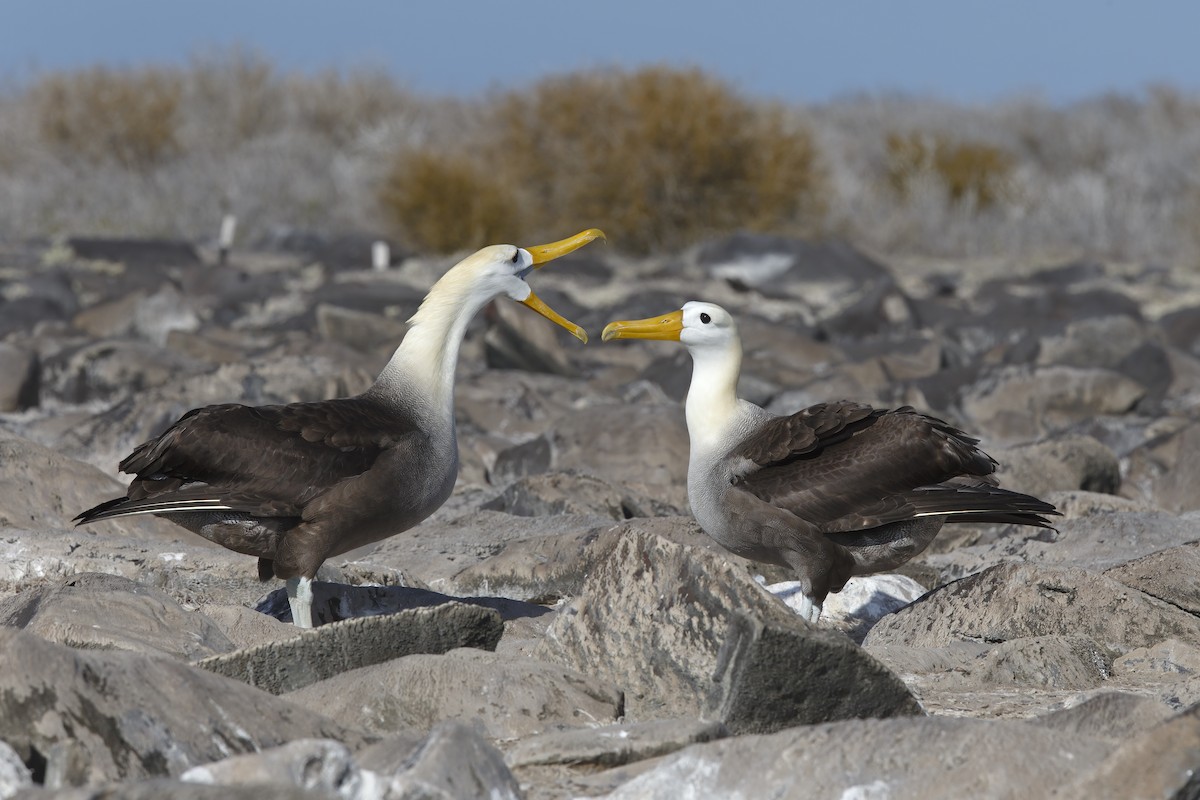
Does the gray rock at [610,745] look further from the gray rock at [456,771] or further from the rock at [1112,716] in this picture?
the rock at [1112,716]

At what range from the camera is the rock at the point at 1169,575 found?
5770mm

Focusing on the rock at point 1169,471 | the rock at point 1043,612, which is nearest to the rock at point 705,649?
the rock at point 1043,612

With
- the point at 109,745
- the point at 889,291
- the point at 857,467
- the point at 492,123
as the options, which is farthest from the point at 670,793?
the point at 492,123

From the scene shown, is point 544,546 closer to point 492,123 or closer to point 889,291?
point 889,291

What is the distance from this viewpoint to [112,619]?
16.1ft

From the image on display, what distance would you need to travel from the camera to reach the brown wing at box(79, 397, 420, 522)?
5.58 m

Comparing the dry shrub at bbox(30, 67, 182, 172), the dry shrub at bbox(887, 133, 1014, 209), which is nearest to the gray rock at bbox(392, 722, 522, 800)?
the dry shrub at bbox(887, 133, 1014, 209)

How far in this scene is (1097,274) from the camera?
20.9 meters

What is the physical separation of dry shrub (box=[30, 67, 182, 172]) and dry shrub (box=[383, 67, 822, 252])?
29.3 feet

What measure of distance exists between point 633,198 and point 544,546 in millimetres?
17210

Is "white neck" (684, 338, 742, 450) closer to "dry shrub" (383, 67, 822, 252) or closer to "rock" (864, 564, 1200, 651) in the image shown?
"rock" (864, 564, 1200, 651)

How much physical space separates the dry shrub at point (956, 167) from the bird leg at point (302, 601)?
22.6 meters

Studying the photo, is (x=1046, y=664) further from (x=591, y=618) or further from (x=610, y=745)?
(x=610, y=745)

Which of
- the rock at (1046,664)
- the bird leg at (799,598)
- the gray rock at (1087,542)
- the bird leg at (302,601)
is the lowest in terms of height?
the gray rock at (1087,542)
